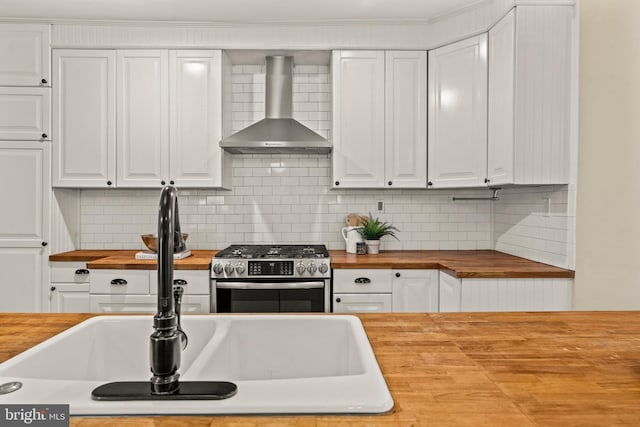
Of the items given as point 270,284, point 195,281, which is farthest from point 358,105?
point 195,281

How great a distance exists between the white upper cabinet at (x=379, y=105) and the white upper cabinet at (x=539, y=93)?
30.3 inches

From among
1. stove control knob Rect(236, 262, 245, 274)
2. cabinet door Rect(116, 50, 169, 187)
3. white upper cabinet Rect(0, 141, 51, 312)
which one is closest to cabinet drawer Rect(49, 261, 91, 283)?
white upper cabinet Rect(0, 141, 51, 312)

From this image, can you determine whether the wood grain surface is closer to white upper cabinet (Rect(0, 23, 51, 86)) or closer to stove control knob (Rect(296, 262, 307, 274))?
stove control knob (Rect(296, 262, 307, 274))

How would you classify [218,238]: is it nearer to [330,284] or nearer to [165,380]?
[330,284]

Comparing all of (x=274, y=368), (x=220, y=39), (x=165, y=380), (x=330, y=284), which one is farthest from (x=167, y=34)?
(x=165, y=380)

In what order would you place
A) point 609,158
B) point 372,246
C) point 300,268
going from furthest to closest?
1. point 372,246
2. point 300,268
3. point 609,158

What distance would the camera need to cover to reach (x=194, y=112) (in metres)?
3.52

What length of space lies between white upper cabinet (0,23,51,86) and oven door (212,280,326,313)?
2071 mm

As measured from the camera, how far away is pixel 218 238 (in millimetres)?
3924

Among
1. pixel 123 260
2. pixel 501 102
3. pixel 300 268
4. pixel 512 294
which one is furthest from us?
pixel 123 260

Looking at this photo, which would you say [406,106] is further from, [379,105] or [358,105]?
[358,105]

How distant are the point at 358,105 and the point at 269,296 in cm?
154

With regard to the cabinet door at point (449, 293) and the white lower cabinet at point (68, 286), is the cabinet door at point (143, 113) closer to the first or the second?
the white lower cabinet at point (68, 286)

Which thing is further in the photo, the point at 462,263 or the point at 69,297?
the point at 69,297
